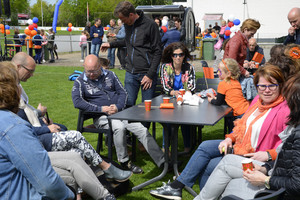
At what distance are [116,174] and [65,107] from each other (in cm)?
503

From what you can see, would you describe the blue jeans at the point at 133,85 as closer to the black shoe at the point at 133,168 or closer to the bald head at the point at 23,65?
the black shoe at the point at 133,168

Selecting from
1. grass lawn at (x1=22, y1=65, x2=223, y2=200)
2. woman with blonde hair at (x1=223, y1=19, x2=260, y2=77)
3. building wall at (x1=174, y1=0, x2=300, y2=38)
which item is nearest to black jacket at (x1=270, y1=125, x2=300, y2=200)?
grass lawn at (x1=22, y1=65, x2=223, y2=200)

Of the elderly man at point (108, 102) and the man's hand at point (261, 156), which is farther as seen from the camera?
the elderly man at point (108, 102)

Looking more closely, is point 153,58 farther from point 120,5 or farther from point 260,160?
point 260,160

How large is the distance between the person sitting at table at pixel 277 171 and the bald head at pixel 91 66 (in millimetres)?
2425

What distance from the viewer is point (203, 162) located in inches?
135

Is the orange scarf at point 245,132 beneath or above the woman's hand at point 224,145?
above

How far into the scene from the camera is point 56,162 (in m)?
3.12

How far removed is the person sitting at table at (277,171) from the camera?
2.16 meters

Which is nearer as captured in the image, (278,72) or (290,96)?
(290,96)

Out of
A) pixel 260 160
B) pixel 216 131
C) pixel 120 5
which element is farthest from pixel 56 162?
pixel 216 131

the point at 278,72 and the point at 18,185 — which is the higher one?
the point at 278,72

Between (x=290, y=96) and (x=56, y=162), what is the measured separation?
1.96 metres

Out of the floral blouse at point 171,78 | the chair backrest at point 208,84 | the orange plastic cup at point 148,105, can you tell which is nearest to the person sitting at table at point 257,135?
the orange plastic cup at point 148,105
